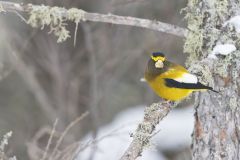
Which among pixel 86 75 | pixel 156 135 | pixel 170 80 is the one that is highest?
pixel 86 75

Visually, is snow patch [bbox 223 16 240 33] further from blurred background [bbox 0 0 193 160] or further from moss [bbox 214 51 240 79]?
blurred background [bbox 0 0 193 160]

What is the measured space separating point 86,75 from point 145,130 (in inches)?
214

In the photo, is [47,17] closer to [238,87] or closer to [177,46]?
[238,87]

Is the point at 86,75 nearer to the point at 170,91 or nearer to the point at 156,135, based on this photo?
the point at 156,135

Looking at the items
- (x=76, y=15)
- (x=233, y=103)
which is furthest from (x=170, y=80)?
(x=76, y=15)

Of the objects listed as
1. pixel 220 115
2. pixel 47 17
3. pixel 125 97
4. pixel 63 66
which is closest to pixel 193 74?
pixel 220 115

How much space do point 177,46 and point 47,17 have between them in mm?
4765

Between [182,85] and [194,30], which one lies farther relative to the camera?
[194,30]

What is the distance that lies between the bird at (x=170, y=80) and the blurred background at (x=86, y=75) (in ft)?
9.00

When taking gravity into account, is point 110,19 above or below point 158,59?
above

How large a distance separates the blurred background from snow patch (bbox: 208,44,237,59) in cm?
265

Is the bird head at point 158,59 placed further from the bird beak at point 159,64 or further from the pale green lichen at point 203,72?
the pale green lichen at point 203,72

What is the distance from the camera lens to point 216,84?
4.16m

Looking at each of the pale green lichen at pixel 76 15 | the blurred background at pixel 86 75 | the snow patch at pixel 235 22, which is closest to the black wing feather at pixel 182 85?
the snow patch at pixel 235 22
